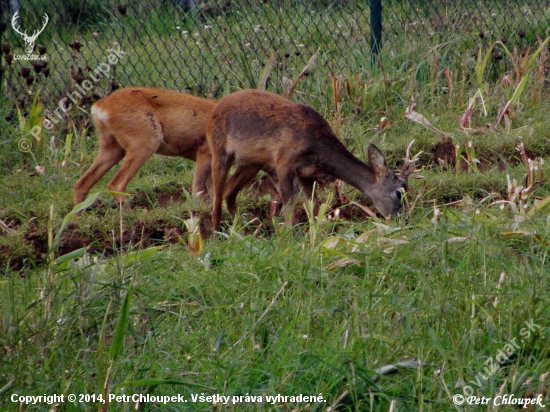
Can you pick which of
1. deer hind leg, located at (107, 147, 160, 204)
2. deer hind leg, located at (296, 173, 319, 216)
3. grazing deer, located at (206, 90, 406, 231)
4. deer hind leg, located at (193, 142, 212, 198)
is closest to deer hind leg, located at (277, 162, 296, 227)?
grazing deer, located at (206, 90, 406, 231)

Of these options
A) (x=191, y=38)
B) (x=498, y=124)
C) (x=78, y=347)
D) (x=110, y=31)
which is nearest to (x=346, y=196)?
(x=498, y=124)

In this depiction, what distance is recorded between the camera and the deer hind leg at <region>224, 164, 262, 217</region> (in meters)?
6.62

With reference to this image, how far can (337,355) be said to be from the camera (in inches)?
129

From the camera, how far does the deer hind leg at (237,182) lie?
662cm

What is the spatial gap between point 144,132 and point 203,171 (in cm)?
63

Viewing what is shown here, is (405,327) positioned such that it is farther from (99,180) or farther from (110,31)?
Result: (110,31)

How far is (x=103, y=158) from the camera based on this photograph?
751 cm

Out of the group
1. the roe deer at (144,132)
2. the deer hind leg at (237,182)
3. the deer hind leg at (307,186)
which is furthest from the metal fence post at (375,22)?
the deer hind leg at (237,182)

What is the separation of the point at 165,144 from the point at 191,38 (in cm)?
363

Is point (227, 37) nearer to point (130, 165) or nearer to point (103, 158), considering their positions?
point (103, 158)

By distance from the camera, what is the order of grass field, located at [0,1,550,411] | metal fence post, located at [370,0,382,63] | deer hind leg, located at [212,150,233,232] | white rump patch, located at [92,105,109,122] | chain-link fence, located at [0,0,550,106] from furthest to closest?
metal fence post, located at [370,0,382,63]
chain-link fence, located at [0,0,550,106]
white rump patch, located at [92,105,109,122]
deer hind leg, located at [212,150,233,232]
grass field, located at [0,1,550,411]

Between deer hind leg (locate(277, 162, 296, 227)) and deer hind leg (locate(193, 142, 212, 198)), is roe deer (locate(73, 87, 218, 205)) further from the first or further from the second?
deer hind leg (locate(277, 162, 296, 227))

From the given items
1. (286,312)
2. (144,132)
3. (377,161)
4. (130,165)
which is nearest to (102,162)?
(130,165)

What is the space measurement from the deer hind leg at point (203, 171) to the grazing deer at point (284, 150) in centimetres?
65
